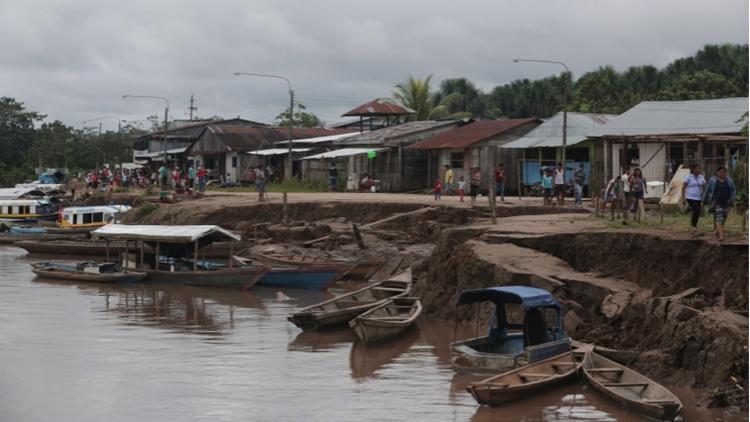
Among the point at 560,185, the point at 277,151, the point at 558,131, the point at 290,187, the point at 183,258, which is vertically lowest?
the point at 183,258

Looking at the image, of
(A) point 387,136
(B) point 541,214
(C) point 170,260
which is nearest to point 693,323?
(B) point 541,214

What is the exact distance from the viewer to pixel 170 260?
34.5 m

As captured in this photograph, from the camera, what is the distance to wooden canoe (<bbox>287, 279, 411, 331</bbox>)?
24.1 m

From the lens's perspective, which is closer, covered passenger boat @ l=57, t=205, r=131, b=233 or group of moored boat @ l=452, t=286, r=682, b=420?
group of moored boat @ l=452, t=286, r=682, b=420

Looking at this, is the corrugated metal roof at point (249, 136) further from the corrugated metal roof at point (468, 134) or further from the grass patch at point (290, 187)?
the corrugated metal roof at point (468, 134)

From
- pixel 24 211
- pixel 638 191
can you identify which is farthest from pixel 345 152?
pixel 638 191

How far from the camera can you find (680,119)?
37969mm

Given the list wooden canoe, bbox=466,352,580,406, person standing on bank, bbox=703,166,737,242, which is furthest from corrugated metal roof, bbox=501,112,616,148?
wooden canoe, bbox=466,352,580,406

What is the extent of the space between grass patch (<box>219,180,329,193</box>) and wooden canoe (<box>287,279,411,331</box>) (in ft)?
80.1

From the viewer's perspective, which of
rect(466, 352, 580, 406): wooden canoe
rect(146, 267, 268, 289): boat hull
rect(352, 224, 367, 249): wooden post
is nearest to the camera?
rect(466, 352, 580, 406): wooden canoe

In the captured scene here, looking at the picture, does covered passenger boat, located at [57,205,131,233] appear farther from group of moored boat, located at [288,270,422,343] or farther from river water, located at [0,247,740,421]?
group of moored boat, located at [288,270,422,343]

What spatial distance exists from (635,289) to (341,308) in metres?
6.77

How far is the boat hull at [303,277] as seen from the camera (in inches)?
1252

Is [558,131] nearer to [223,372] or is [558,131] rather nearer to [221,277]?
[221,277]
